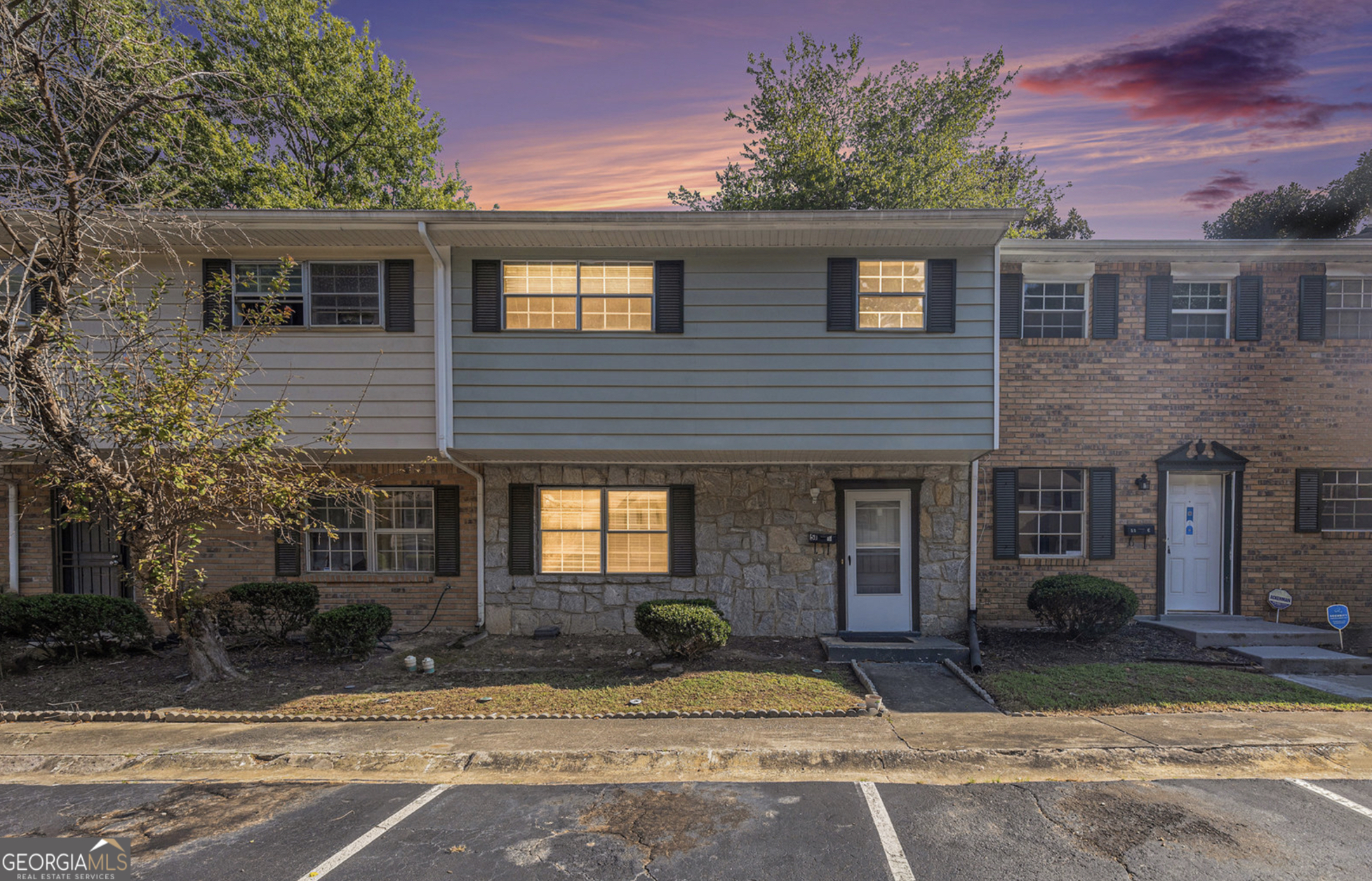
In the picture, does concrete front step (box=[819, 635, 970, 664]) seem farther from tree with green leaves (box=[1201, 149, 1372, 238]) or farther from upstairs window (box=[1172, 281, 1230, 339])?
tree with green leaves (box=[1201, 149, 1372, 238])

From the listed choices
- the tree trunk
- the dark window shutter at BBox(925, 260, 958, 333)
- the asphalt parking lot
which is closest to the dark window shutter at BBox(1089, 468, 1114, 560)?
the dark window shutter at BBox(925, 260, 958, 333)

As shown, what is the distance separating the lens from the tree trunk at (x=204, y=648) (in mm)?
6609

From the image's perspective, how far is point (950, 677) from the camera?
23.2ft

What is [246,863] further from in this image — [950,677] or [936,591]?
[936,591]

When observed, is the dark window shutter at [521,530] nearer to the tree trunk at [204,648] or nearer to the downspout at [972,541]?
the tree trunk at [204,648]

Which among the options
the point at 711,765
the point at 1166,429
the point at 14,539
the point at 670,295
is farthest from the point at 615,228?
the point at 14,539

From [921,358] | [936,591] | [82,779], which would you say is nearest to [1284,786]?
[936,591]

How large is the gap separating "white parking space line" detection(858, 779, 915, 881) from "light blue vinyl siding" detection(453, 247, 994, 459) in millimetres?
3973

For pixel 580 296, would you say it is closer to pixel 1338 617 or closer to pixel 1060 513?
pixel 1060 513

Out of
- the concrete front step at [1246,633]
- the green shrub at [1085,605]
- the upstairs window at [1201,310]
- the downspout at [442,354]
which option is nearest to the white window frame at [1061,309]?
the upstairs window at [1201,310]

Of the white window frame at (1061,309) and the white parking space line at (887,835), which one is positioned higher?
the white window frame at (1061,309)

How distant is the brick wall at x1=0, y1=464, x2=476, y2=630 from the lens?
8.69 m

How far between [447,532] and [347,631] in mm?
1887

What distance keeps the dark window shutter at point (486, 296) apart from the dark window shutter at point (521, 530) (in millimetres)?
2362
